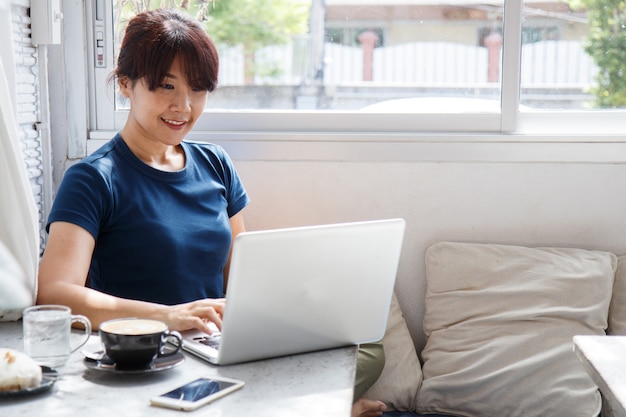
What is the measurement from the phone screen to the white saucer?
0.07m

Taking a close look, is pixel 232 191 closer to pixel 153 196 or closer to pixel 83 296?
pixel 153 196

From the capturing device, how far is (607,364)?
1.42m

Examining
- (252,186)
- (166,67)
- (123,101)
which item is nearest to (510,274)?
(252,186)

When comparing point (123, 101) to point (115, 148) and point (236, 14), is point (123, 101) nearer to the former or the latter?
point (236, 14)

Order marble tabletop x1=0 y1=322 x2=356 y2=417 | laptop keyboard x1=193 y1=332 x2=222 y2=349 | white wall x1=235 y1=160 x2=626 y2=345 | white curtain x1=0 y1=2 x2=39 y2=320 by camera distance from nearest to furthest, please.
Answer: marble tabletop x1=0 y1=322 x2=356 y2=417
laptop keyboard x1=193 y1=332 x2=222 y2=349
white curtain x1=0 y1=2 x2=39 y2=320
white wall x1=235 y1=160 x2=626 y2=345

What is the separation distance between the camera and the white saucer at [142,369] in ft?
4.29

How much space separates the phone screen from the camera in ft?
3.97

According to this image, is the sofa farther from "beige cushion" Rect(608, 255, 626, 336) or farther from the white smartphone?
the white smartphone

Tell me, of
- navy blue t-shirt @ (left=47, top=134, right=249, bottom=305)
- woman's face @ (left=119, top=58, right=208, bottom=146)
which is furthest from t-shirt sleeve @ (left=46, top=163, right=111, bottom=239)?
woman's face @ (left=119, top=58, right=208, bottom=146)

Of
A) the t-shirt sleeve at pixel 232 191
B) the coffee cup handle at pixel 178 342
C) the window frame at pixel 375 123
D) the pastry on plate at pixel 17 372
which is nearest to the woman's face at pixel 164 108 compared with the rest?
the t-shirt sleeve at pixel 232 191

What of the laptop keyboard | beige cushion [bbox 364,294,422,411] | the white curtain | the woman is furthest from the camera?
beige cushion [bbox 364,294,422,411]

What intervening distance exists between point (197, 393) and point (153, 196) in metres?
0.74

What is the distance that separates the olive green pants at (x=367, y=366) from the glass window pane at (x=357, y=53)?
0.75 metres

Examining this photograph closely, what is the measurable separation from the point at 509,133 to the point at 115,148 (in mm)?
1177
